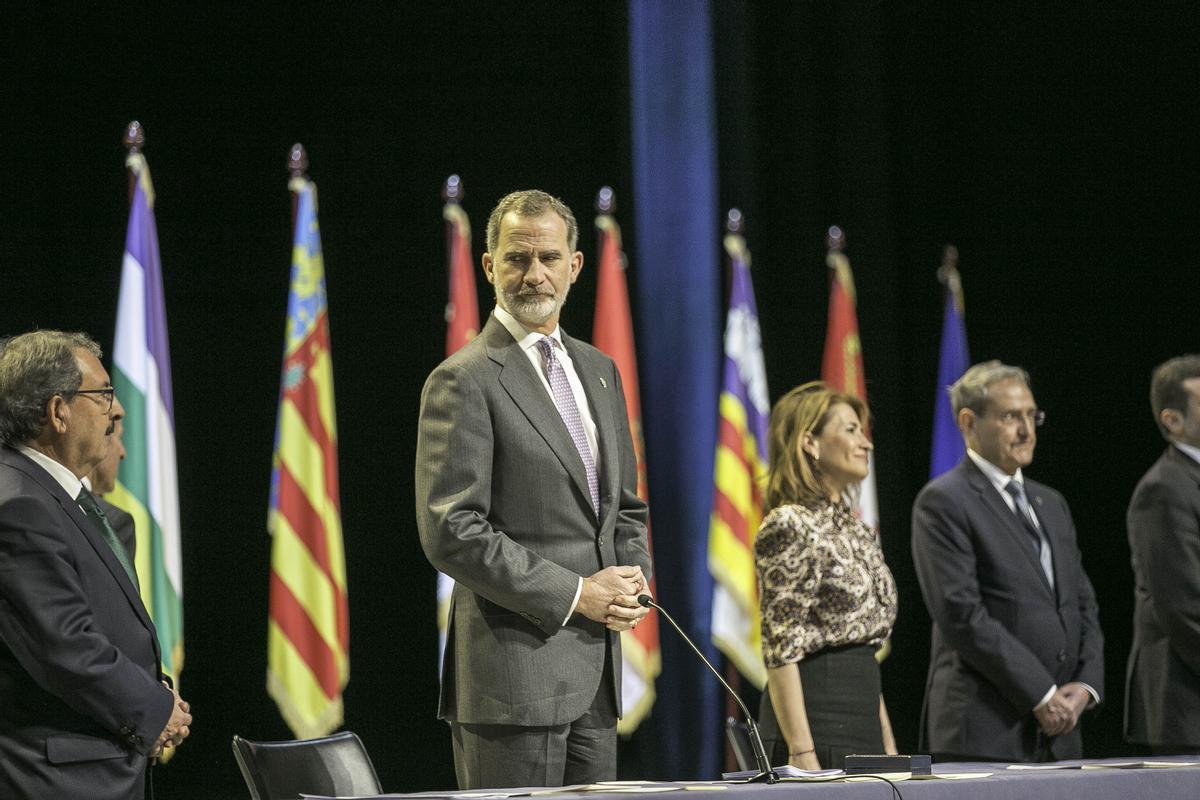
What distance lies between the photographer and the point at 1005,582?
3797 millimetres

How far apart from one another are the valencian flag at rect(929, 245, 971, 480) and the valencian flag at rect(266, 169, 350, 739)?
2.55 metres

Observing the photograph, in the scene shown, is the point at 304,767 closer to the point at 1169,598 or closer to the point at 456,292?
the point at 1169,598

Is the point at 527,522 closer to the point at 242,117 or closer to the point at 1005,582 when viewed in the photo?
the point at 1005,582

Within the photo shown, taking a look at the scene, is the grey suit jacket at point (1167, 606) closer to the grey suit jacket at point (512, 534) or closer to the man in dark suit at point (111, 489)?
the grey suit jacket at point (512, 534)

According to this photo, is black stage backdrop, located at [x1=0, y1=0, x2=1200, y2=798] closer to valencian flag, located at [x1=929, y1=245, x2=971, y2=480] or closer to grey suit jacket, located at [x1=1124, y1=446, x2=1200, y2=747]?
valencian flag, located at [x1=929, y1=245, x2=971, y2=480]

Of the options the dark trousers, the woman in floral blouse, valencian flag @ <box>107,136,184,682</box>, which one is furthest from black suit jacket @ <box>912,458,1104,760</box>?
valencian flag @ <box>107,136,184,682</box>

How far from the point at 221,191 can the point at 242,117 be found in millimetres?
279

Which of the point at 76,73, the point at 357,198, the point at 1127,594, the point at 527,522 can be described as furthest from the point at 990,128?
the point at 527,522

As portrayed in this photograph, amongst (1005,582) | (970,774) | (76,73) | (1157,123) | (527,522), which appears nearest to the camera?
(970,774)

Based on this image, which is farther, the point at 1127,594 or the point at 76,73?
the point at 1127,594

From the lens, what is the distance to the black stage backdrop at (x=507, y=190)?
16.1 ft

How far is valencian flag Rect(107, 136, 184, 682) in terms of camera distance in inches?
180

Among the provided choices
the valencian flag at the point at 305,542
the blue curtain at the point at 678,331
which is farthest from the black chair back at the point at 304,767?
the blue curtain at the point at 678,331

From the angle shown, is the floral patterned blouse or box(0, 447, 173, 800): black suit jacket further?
the floral patterned blouse
